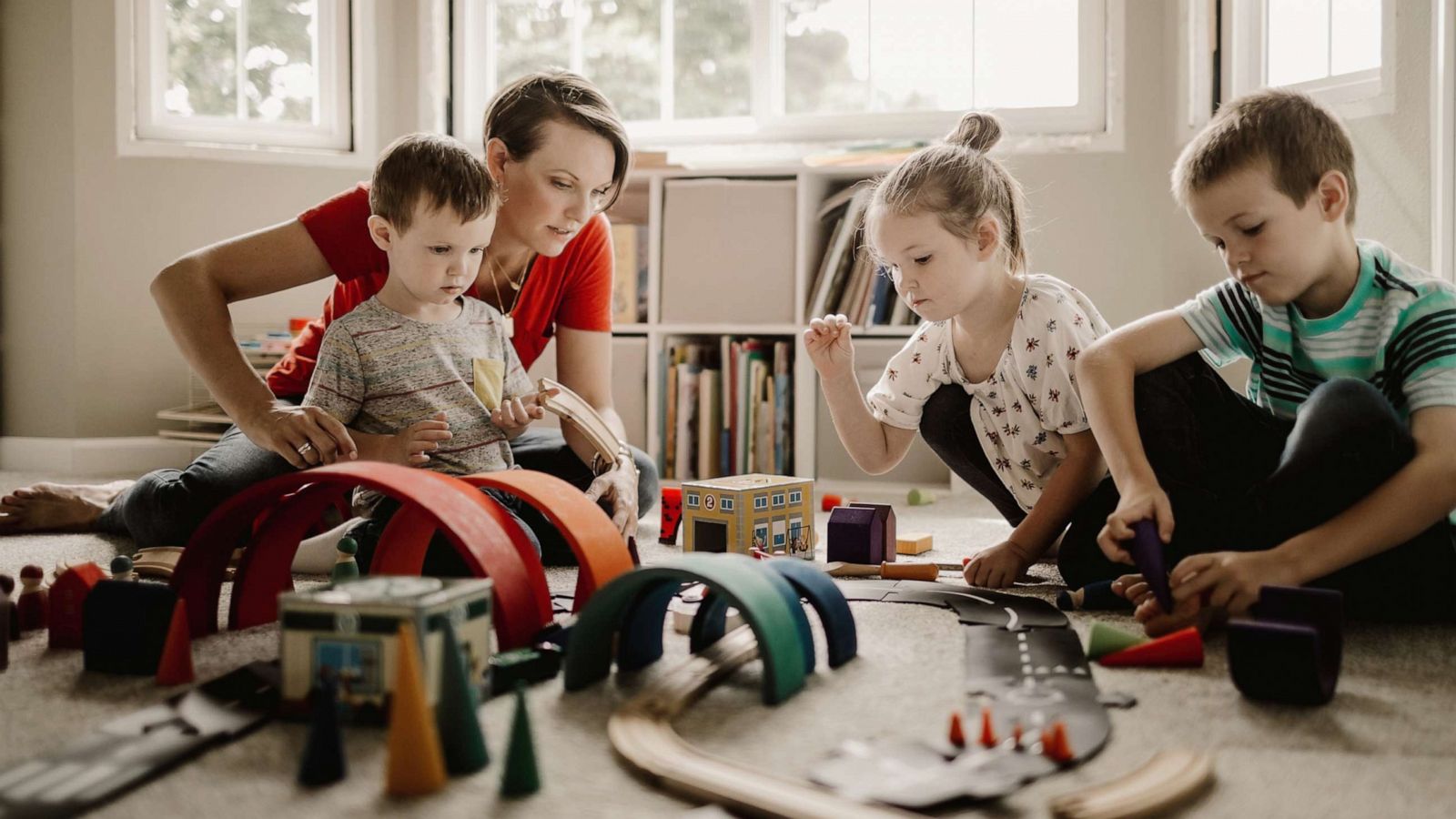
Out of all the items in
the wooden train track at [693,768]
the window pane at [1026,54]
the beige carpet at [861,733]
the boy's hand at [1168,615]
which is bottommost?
the beige carpet at [861,733]

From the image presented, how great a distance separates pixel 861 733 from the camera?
877 millimetres

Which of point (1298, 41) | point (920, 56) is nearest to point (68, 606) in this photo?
point (920, 56)

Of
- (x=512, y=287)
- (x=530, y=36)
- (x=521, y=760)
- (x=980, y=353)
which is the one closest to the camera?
(x=521, y=760)

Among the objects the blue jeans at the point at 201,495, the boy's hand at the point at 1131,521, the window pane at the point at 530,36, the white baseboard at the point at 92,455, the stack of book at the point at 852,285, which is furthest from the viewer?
the window pane at the point at 530,36

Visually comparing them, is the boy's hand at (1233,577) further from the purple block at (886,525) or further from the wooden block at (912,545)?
the wooden block at (912,545)

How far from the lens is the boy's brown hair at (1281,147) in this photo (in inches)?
47.0

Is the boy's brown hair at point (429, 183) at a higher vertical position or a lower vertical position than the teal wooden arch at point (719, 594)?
Result: higher

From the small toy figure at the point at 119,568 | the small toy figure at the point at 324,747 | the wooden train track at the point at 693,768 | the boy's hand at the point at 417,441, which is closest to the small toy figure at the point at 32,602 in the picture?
the small toy figure at the point at 119,568

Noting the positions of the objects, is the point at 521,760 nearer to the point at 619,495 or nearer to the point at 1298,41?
the point at 619,495

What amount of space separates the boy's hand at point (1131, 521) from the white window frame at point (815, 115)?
5.83ft

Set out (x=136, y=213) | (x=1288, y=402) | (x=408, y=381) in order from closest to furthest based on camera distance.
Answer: (x=1288, y=402), (x=408, y=381), (x=136, y=213)

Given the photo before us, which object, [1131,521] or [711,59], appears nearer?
[1131,521]

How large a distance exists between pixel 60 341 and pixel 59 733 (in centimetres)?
247

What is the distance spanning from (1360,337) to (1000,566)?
0.49 meters
